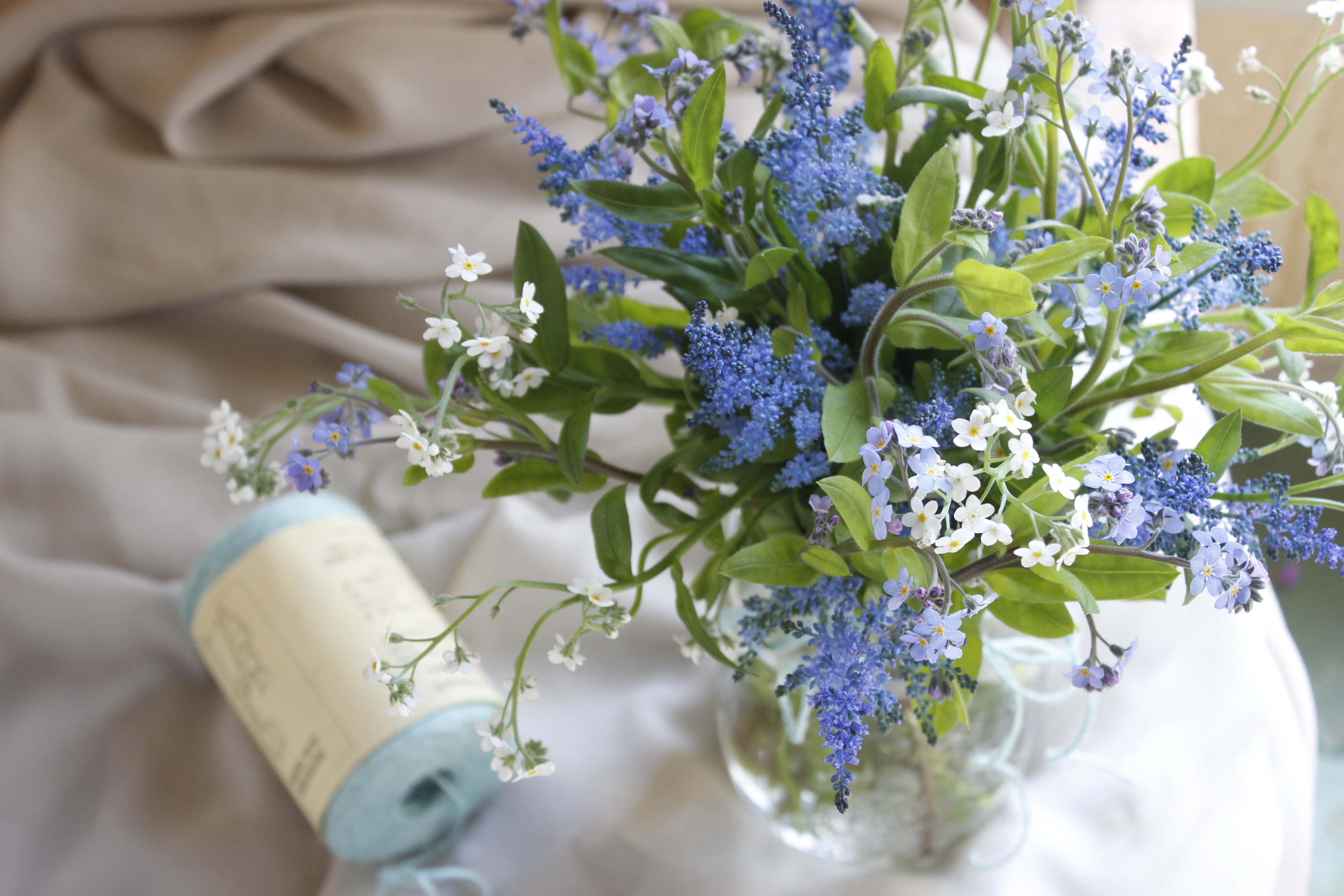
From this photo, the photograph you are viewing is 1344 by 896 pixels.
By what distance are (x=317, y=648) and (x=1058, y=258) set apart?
1.24ft

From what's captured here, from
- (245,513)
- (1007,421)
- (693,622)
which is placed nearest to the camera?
(1007,421)

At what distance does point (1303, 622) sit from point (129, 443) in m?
0.85

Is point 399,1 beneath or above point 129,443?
above

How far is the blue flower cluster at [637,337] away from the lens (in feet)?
1.09

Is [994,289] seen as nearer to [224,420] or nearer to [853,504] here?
[853,504]

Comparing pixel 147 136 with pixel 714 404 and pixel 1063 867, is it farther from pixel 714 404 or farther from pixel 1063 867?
pixel 1063 867

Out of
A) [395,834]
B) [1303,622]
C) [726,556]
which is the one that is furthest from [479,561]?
[1303,622]

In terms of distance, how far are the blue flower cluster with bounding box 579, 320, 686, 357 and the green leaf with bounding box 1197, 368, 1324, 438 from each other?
6.6 inches

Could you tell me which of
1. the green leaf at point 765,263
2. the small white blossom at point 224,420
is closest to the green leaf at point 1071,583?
the green leaf at point 765,263

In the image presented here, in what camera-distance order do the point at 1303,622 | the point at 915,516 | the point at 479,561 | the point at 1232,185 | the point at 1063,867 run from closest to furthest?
the point at 915,516 < the point at 1232,185 < the point at 1063,867 < the point at 479,561 < the point at 1303,622

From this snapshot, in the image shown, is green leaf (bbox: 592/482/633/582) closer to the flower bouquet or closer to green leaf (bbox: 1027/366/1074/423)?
the flower bouquet

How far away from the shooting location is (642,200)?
0.30 metres

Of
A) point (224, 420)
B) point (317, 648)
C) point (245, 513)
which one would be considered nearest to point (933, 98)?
point (224, 420)

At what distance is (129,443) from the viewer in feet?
2.13
